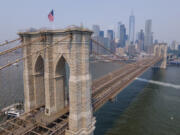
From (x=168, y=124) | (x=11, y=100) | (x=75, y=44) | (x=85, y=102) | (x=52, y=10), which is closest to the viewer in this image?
(x=75, y=44)

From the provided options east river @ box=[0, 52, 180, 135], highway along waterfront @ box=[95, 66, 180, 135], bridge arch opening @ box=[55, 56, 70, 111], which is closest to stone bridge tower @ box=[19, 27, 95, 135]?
bridge arch opening @ box=[55, 56, 70, 111]

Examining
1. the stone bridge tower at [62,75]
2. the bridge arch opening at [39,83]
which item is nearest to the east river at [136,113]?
the bridge arch opening at [39,83]

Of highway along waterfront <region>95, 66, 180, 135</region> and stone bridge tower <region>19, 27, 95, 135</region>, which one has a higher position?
stone bridge tower <region>19, 27, 95, 135</region>

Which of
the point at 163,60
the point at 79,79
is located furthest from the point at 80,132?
the point at 163,60

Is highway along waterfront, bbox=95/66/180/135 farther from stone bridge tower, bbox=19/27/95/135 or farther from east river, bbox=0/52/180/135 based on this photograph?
stone bridge tower, bbox=19/27/95/135

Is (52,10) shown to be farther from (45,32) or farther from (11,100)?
(11,100)

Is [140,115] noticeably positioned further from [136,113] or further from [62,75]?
[62,75]

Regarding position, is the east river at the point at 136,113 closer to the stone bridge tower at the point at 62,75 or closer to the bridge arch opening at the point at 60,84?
→ the stone bridge tower at the point at 62,75

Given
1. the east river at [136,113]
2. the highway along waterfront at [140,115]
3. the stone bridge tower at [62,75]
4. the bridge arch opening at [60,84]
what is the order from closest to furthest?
the stone bridge tower at [62,75]
the bridge arch opening at [60,84]
the highway along waterfront at [140,115]
the east river at [136,113]
